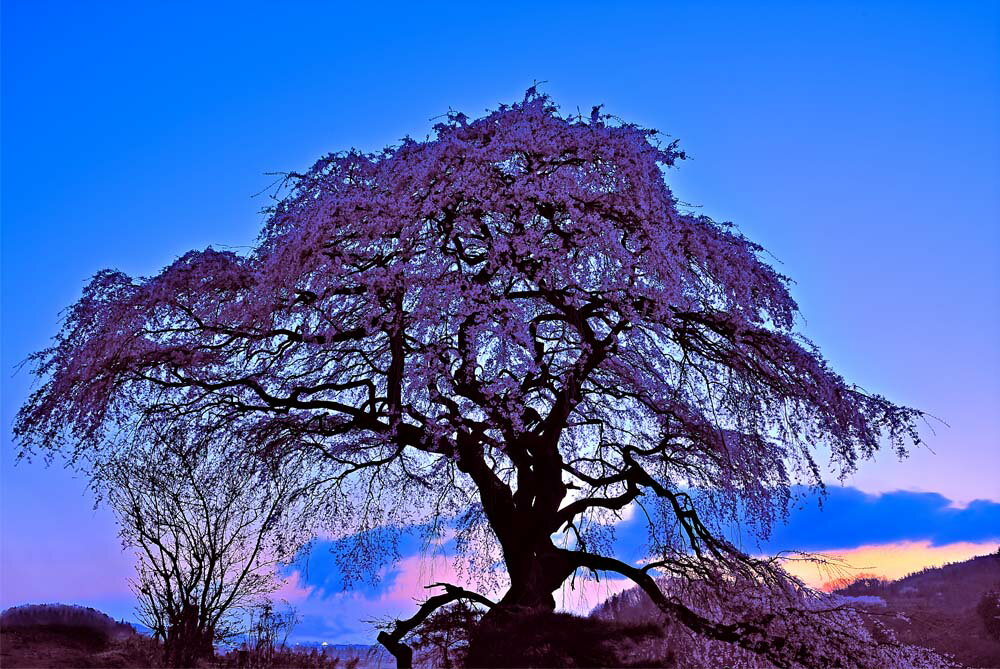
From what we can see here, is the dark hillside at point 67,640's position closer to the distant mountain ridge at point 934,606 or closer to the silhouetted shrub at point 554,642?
the silhouetted shrub at point 554,642

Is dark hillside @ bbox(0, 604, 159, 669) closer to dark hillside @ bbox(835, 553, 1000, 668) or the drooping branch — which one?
the drooping branch

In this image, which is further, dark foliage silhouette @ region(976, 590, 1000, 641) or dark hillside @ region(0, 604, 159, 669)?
dark foliage silhouette @ region(976, 590, 1000, 641)

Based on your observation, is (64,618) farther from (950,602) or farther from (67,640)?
(950,602)

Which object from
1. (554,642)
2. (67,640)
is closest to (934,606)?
(554,642)

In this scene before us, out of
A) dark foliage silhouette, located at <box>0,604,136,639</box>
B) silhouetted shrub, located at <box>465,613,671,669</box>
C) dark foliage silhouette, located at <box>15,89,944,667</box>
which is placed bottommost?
silhouetted shrub, located at <box>465,613,671,669</box>

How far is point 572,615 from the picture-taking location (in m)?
12.0

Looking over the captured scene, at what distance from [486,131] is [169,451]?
317 inches

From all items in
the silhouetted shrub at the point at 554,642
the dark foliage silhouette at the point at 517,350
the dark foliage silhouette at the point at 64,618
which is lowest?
the silhouetted shrub at the point at 554,642

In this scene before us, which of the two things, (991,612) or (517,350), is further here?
(991,612)

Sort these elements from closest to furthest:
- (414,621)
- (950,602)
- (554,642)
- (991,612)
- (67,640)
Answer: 1. (554,642)
2. (414,621)
3. (67,640)
4. (991,612)
5. (950,602)

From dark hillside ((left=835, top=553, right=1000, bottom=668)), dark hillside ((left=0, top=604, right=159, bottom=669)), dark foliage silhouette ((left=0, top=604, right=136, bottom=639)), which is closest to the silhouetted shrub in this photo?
dark hillside ((left=0, top=604, right=159, bottom=669))

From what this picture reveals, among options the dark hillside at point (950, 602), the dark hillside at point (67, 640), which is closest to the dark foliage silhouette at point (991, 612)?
the dark hillside at point (950, 602)

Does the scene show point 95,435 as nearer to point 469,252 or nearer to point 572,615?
point 469,252

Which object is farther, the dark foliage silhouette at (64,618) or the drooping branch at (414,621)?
the dark foliage silhouette at (64,618)
